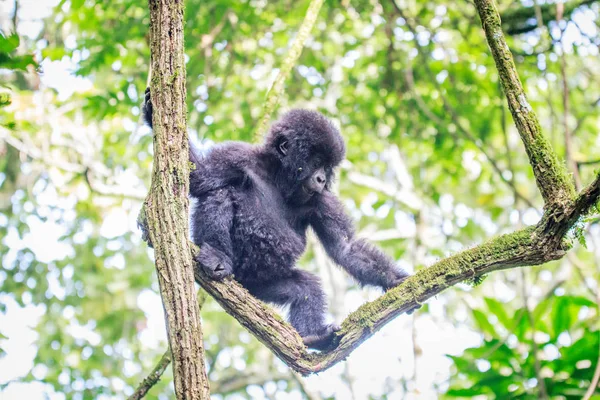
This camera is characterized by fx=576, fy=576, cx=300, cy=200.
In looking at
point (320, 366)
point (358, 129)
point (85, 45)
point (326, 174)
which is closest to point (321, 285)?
point (326, 174)

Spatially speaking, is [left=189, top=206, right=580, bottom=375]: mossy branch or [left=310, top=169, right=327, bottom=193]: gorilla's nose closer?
[left=189, top=206, right=580, bottom=375]: mossy branch

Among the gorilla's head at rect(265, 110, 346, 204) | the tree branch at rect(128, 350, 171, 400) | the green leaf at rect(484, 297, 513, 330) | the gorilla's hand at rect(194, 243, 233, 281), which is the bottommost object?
the tree branch at rect(128, 350, 171, 400)

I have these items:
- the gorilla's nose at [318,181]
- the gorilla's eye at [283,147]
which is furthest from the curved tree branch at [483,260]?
the gorilla's eye at [283,147]

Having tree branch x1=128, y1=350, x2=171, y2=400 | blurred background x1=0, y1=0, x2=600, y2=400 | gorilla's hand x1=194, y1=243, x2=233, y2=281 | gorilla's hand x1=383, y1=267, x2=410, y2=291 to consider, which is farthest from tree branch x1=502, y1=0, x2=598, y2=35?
tree branch x1=128, y1=350, x2=171, y2=400

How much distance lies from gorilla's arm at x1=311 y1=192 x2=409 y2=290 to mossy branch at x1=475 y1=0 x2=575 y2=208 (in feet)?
6.45

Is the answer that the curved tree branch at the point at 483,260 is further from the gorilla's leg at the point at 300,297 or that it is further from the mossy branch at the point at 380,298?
the gorilla's leg at the point at 300,297

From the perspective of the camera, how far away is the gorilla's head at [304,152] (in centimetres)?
571

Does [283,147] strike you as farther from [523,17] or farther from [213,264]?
[523,17]

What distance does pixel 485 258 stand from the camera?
12.1 feet

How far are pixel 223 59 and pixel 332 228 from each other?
5.18 m

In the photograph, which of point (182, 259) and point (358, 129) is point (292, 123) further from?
point (358, 129)

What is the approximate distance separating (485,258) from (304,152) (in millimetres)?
2484

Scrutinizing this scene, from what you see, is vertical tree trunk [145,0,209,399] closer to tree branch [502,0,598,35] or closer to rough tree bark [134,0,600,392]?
rough tree bark [134,0,600,392]

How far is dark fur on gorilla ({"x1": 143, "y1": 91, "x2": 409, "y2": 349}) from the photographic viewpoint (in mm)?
5129
